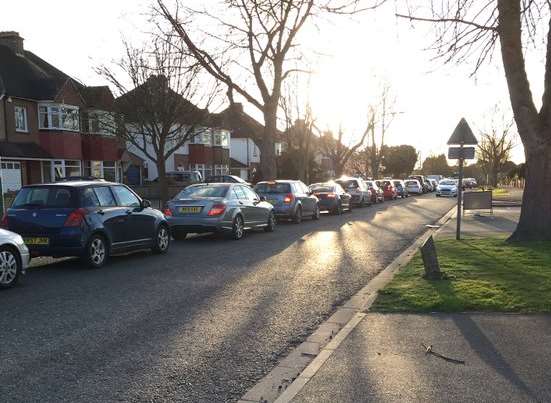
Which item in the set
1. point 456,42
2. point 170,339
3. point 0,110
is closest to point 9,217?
point 170,339

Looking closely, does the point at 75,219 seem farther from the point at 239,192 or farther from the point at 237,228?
the point at 239,192

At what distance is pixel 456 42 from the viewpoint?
464 inches

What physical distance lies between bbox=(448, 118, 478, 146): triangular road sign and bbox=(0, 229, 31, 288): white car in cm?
1022

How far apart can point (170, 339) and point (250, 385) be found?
1.53 metres

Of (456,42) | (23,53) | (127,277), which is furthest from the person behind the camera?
(23,53)

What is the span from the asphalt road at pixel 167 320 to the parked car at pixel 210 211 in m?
1.99

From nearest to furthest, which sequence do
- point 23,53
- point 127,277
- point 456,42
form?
point 127,277
point 456,42
point 23,53

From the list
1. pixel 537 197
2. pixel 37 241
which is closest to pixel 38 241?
pixel 37 241

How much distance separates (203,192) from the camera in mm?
15336

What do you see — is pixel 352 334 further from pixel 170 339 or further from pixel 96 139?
pixel 96 139

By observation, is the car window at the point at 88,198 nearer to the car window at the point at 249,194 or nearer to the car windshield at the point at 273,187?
the car window at the point at 249,194

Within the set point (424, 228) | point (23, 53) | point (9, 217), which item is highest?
point (23, 53)

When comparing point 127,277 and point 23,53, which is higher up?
point 23,53

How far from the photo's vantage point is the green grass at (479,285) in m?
6.91
